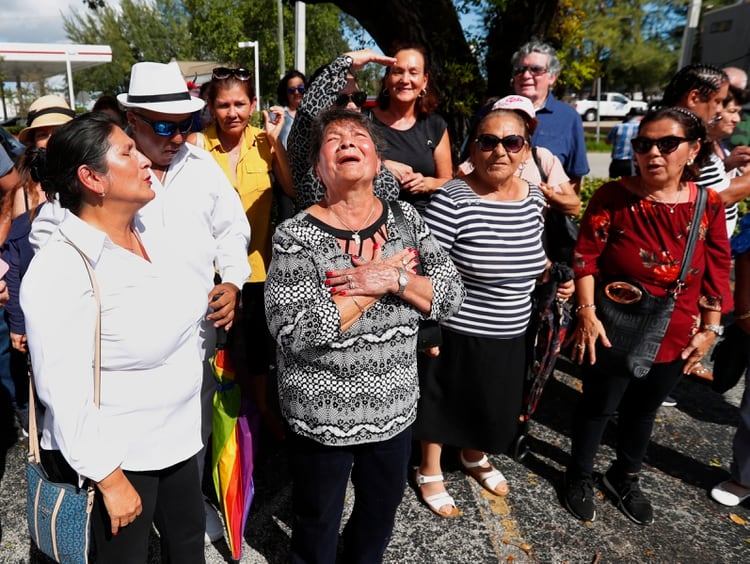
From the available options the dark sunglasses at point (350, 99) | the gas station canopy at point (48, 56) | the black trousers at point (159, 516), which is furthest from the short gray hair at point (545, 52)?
the gas station canopy at point (48, 56)

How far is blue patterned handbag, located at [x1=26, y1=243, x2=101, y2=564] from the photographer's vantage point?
164 centimetres

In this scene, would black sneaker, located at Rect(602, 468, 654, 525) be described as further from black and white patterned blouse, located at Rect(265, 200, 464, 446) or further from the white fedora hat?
the white fedora hat

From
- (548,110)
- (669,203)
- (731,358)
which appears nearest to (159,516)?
(669,203)

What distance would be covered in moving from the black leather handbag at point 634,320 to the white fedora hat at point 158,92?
7.08ft

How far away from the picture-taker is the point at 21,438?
3.71 metres

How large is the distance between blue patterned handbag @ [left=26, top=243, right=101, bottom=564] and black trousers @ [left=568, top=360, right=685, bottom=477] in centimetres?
232

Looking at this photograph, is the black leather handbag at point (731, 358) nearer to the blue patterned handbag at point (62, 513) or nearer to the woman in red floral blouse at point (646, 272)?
the woman in red floral blouse at point (646, 272)

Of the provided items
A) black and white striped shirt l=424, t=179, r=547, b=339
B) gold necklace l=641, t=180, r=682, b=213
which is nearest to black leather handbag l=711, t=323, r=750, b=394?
gold necklace l=641, t=180, r=682, b=213

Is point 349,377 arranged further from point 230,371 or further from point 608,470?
point 608,470

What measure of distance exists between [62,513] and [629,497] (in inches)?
107

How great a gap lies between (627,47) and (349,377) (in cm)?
4272

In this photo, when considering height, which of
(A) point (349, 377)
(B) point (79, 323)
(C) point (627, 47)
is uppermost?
(C) point (627, 47)

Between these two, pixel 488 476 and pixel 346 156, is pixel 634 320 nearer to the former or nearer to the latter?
pixel 488 476

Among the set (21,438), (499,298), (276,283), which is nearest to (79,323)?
(276,283)
